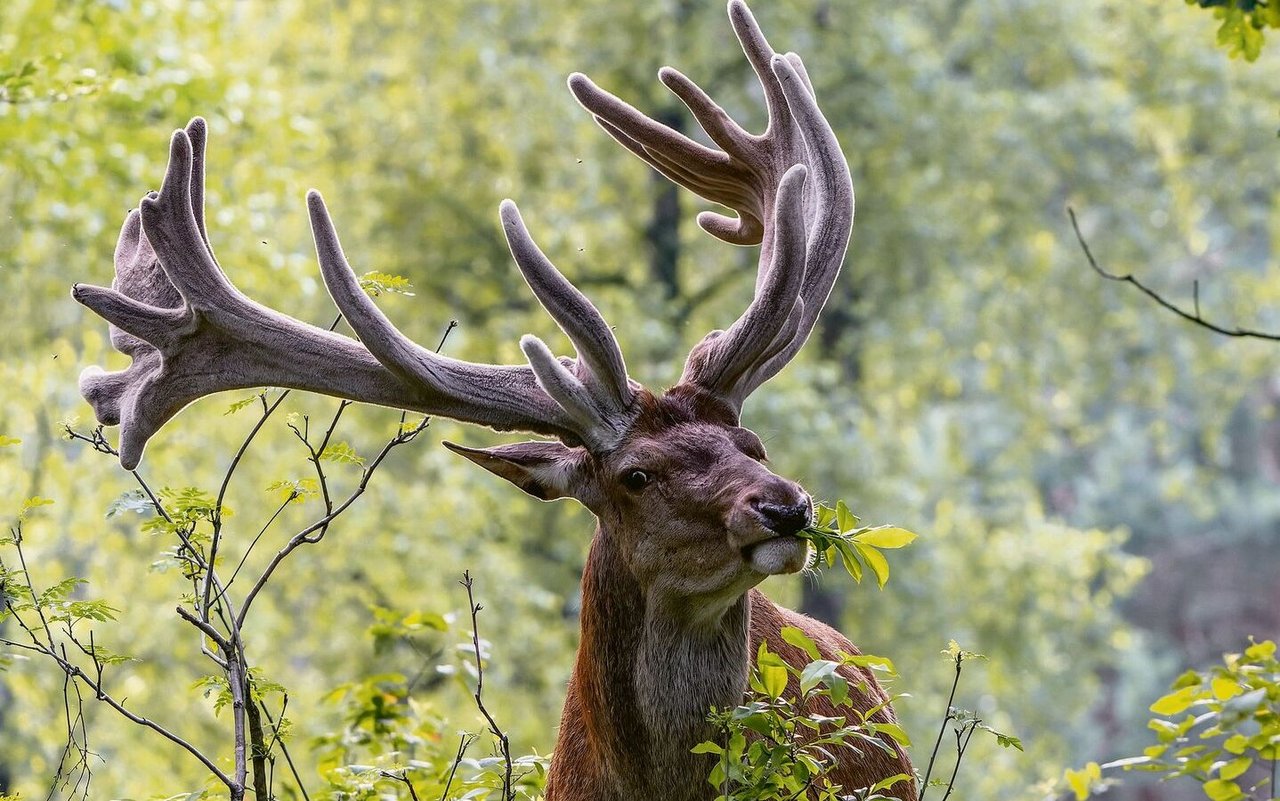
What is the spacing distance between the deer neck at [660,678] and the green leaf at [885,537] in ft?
1.38

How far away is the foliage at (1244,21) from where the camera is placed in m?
3.81

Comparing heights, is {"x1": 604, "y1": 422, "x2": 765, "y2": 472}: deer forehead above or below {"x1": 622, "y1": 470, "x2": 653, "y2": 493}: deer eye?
above

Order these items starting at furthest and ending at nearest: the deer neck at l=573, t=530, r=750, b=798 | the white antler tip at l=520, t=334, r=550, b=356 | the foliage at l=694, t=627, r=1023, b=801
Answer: the deer neck at l=573, t=530, r=750, b=798 < the white antler tip at l=520, t=334, r=550, b=356 < the foliage at l=694, t=627, r=1023, b=801

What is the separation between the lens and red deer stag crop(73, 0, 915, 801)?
3.79m

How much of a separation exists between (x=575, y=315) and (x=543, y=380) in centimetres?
17

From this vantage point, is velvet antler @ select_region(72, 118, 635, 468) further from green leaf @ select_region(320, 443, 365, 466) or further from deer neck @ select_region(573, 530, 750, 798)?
A: deer neck @ select_region(573, 530, 750, 798)

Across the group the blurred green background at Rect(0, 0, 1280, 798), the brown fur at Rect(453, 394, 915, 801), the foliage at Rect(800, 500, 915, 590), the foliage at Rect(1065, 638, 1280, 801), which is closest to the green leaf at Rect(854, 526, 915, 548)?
the foliage at Rect(800, 500, 915, 590)

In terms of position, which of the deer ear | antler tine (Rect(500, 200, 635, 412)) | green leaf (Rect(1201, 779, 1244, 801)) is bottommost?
green leaf (Rect(1201, 779, 1244, 801))

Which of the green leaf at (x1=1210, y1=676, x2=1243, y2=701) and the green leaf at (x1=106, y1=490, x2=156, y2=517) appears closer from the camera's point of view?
the green leaf at (x1=1210, y1=676, x2=1243, y2=701)

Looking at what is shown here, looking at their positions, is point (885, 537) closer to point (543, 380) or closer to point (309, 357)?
point (543, 380)

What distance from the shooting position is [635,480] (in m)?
3.87

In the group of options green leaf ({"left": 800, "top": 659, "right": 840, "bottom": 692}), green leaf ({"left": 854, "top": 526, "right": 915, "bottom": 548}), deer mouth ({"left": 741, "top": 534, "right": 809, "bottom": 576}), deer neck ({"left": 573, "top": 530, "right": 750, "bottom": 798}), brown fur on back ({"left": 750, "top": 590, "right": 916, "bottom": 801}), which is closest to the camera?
green leaf ({"left": 800, "top": 659, "right": 840, "bottom": 692})

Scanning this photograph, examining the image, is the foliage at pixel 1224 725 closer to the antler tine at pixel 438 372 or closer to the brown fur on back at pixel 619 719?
the brown fur on back at pixel 619 719

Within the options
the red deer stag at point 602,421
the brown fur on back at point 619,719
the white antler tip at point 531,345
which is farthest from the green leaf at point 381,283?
the brown fur on back at point 619,719
